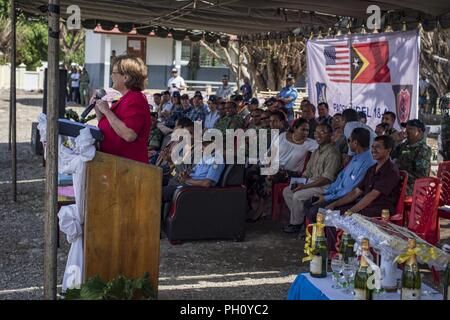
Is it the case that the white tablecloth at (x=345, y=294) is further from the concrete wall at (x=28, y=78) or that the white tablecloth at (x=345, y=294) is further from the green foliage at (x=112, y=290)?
the concrete wall at (x=28, y=78)

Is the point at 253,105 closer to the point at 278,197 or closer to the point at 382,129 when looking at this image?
the point at 382,129

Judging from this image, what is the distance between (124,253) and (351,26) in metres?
6.77

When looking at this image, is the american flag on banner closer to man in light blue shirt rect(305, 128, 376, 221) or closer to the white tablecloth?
man in light blue shirt rect(305, 128, 376, 221)

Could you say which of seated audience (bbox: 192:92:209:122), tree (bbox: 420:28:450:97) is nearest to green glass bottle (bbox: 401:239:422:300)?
seated audience (bbox: 192:92:209:122)

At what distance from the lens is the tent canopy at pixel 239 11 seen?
8.52 meters

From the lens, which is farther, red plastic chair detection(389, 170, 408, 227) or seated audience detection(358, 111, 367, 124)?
seated audience detection(358, 111, 367, 124)

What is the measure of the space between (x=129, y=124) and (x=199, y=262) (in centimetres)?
227

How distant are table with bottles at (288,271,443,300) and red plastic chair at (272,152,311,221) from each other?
13.1 feet

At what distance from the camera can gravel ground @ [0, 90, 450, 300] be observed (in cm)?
528

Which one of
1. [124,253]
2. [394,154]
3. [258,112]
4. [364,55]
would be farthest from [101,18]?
[124,253]

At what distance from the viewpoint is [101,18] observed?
13.5 meters

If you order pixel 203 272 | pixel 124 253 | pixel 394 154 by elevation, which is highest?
pixel 394 154

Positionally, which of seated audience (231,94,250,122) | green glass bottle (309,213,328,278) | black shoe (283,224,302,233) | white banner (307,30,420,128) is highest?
white banner (307,30,420,128)

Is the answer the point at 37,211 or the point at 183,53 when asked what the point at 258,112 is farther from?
the point at 183,53
